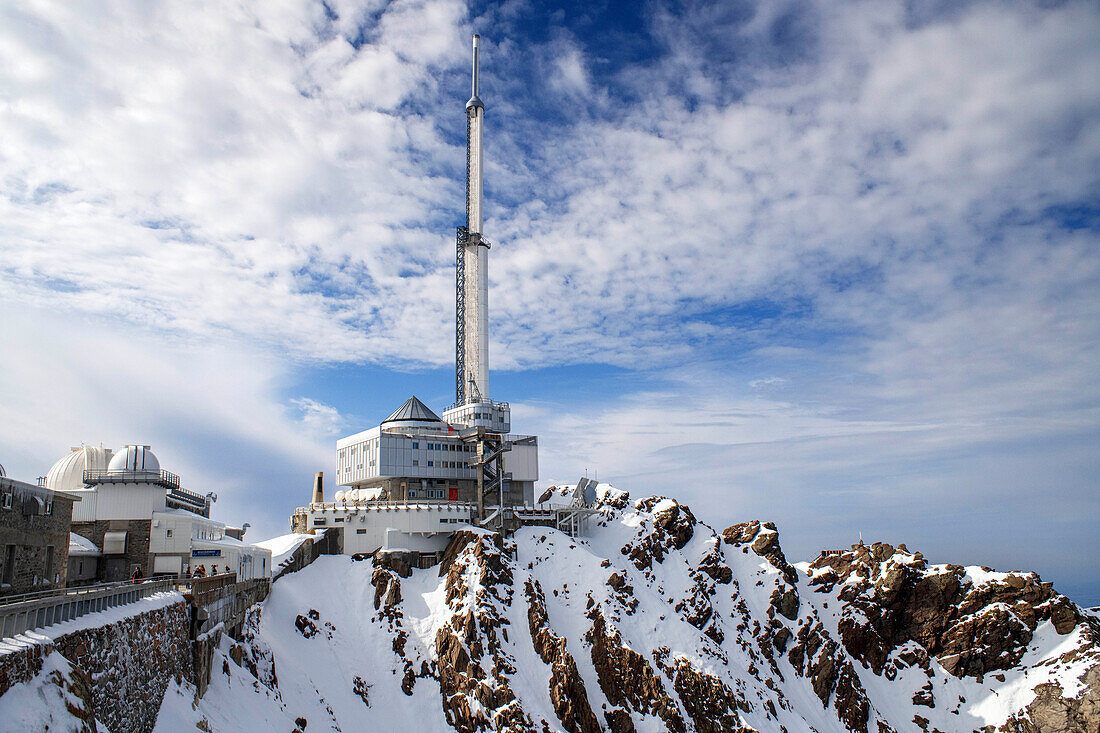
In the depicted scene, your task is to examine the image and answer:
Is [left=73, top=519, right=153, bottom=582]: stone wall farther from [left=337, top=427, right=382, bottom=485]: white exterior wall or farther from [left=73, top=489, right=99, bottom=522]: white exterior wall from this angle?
[left=337, top=427, right=382, bottom=485]: white exterior wall

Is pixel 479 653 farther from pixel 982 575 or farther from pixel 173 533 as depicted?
pixel 982 575

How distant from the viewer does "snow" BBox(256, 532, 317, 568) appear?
71.7m

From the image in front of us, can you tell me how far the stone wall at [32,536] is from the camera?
40.0 m

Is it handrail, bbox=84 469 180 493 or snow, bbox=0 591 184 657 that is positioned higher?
handrail, bbox=84 469 180 493

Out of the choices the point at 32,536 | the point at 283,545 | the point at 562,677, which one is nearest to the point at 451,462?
the point at 283,545

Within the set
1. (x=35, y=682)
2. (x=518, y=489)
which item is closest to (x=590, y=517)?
(x=518, y=489)

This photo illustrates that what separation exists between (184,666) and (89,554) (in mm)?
23910

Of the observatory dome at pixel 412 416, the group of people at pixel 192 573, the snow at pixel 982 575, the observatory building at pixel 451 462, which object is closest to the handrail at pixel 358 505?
the observatory building at pixel 451 462

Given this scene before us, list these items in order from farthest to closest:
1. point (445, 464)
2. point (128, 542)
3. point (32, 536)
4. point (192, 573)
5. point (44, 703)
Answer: point (445, 464)
point (128, 542)
point (192, 573)
point (32, 536)
point (44, 703)

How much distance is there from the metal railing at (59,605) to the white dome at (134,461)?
81.8 feet

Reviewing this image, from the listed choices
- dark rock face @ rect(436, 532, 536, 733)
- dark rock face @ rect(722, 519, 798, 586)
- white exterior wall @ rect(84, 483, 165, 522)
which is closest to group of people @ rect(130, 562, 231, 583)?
white exterior wall @ rect(84, 483, 165, 522)

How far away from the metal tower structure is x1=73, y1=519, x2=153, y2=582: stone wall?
46.8 m

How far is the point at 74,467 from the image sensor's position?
210 feet

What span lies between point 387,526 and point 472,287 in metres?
37.6
